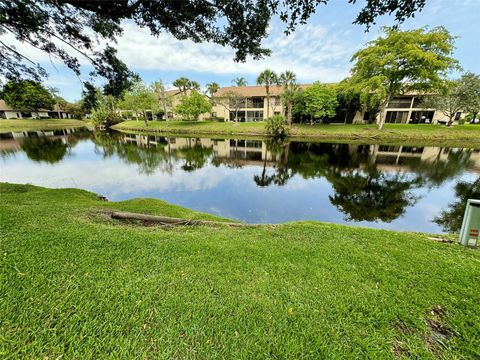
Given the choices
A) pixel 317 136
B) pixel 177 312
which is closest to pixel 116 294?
pixel 177 312

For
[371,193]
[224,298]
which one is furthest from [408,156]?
[224,298]

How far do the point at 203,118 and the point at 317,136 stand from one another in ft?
101

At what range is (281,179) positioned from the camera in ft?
43.9

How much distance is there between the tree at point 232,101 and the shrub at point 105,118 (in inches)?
1131

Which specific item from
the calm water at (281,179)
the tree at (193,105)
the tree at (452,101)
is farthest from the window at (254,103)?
the tree at (452,101)

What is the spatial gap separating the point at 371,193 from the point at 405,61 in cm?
2563

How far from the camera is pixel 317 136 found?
3000 centimetres

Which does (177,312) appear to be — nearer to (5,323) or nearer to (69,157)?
(5,323)

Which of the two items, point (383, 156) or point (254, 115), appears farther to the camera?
point (254, 115)

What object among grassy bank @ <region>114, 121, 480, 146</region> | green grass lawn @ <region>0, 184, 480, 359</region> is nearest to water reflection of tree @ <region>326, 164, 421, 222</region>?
green grass lawn @ <region>0, 184, 480, 359</region>

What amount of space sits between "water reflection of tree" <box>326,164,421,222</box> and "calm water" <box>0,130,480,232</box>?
4 cm

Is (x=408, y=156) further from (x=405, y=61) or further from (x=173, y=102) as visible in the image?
(x=173, y=102)

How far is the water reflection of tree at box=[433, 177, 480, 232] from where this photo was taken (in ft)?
25.0

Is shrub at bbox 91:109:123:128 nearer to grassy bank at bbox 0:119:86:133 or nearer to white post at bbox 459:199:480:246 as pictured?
grassy bank at bbox 0:119:86:133
